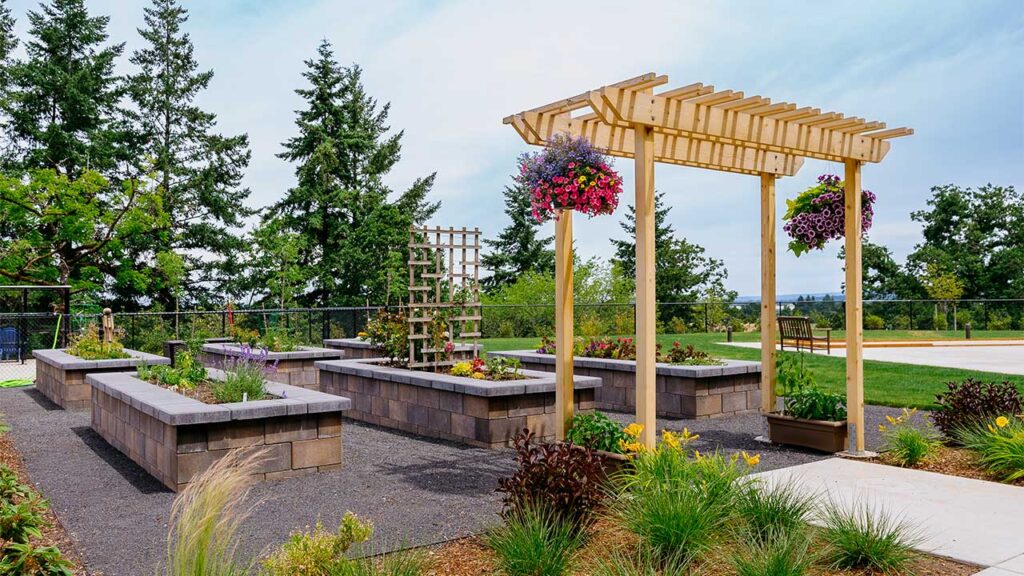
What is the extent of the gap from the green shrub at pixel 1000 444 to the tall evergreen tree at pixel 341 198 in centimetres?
2175

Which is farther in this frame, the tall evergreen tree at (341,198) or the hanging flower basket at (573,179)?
the tall evergreen tree at (341,198)

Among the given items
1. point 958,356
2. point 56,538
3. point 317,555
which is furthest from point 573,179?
point 958,356

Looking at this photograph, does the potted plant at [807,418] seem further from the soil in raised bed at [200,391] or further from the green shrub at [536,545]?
the soil in raised bed at [200,391]

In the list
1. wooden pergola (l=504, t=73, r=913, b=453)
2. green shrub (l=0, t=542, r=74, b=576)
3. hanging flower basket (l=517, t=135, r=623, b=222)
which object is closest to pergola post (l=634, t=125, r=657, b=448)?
wooden pergola (l=504, t=73, r=913, b=453)

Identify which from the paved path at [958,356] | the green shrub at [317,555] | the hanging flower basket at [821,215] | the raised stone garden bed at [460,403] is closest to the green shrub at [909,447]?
the hanging flower basket at [821,215]

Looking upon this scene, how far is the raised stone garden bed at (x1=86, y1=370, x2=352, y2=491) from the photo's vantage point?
519 cm

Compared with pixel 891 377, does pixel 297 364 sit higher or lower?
higher

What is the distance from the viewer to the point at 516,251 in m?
35.1

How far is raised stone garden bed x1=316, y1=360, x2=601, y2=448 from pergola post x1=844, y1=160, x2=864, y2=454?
2.27 metres

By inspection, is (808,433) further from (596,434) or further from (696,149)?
(696,149)

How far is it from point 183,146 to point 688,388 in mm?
24751

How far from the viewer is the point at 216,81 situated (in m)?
27.9

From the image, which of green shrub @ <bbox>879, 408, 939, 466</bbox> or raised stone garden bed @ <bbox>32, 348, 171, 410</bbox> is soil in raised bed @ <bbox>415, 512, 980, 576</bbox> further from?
raised stone garden bed @ <bbox>32, 348, 171, 410</bbox>

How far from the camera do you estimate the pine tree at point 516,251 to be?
114 ft
